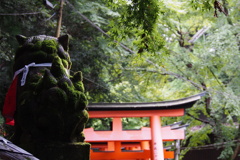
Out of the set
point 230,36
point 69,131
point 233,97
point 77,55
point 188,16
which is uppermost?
point 188,16

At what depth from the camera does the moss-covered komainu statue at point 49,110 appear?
471 cm

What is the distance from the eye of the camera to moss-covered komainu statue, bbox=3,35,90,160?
15.5 feet

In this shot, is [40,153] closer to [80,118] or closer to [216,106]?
[80,118]

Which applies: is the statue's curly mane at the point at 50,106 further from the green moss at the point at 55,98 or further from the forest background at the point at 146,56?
the forest background at the point at 146,56

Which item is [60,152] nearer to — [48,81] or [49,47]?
[48,81]

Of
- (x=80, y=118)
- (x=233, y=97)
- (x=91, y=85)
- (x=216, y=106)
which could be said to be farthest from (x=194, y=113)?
(x=80, y=118)

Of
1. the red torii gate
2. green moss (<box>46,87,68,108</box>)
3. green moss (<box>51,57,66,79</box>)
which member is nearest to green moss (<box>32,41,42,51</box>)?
green moss (<box>51,57,66,79</box>)

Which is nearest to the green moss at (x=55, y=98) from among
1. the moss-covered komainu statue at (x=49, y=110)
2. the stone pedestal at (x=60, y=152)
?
the moss-covered komainu statue at (x=49, y=110)

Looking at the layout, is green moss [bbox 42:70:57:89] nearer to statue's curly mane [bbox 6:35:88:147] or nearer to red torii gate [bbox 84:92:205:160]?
statue's curly mane [bbox 6:35:88:147]

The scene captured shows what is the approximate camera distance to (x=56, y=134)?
15.6ft

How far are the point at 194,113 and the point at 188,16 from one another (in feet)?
15.4

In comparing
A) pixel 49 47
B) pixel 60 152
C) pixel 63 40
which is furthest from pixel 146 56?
pixel 60 152

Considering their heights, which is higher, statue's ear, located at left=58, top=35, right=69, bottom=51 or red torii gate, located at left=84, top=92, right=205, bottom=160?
statue's ear, located at left=58, top=35, right=69, bottom=51

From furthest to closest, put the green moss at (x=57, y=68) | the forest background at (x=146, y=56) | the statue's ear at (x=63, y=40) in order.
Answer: the forest background at (x=146, y=56), the statue's ear at (x=63, y=40), the green moss at (x=57, y=68)
